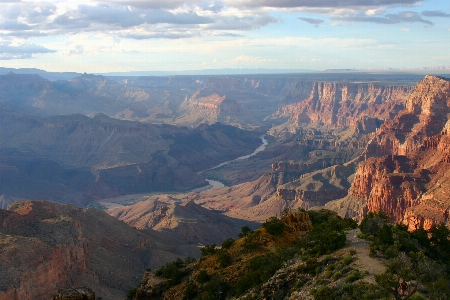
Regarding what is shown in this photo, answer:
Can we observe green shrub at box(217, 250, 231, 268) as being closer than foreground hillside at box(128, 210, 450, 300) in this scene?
No

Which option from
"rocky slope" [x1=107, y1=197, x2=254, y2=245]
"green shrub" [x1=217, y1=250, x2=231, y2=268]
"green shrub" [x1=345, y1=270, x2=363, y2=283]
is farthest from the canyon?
"green shrub" [x1=345, y1=270, x2=363, y2=283]

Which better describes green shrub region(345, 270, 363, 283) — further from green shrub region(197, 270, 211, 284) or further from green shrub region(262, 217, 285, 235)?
green shrub region(262, 217, 285, 235)

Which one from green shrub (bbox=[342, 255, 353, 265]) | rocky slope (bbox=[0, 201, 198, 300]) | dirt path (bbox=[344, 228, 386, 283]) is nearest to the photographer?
dirt path (bbox=[344, 228, 386, 283])

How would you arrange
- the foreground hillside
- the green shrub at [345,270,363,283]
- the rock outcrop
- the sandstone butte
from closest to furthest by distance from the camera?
the foreground hillside < the rock outcrop < the green shrub at [345,270,363,283] < the sandstone butte

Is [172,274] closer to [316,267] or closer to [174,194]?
[316,267]

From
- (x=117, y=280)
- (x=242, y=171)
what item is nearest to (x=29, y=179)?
(x=242, y=171)

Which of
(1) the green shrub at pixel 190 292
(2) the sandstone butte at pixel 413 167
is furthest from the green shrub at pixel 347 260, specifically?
(2) the sandstone butte at pixel 413 167
